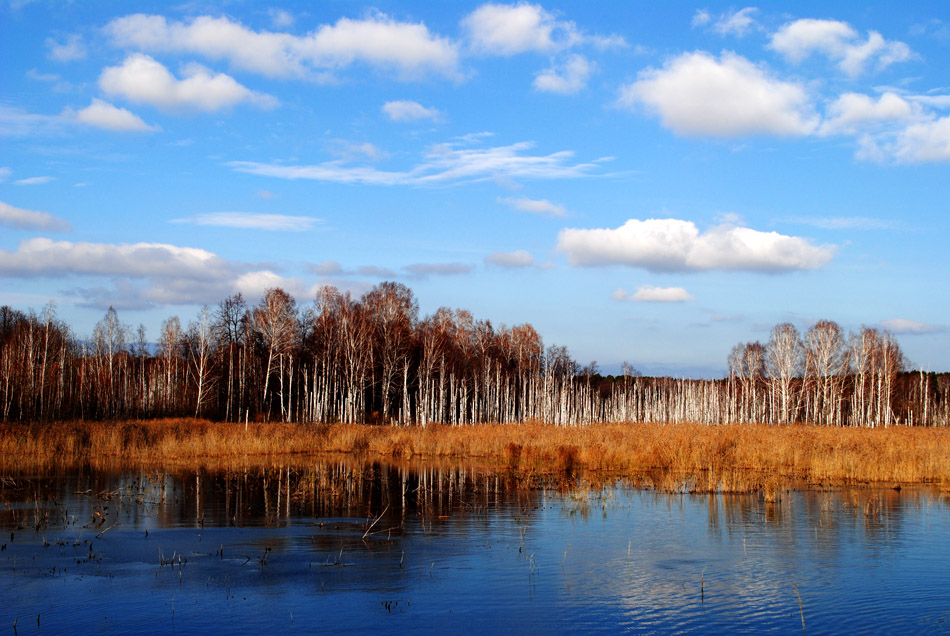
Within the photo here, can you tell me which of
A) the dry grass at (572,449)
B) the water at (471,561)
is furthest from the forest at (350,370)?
the water at (471,561)

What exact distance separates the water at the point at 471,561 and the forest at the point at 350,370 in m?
31.3

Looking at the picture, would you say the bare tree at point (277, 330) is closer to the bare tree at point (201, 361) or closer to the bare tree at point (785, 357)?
the bare tree at point (201, 361)

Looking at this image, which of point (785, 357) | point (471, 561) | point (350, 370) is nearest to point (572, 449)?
point (471, 561)

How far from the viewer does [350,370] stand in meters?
56.8

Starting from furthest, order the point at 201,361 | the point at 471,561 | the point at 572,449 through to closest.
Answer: the point at 201,361 → the point at 572,449 → the point at 471,561

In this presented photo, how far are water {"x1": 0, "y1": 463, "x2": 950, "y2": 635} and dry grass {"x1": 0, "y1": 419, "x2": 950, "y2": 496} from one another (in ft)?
12.3

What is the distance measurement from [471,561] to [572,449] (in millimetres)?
16770

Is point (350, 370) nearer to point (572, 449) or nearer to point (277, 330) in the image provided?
point (277, 330)

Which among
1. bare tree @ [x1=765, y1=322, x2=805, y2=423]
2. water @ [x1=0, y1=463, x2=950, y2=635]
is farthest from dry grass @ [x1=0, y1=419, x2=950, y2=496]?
bare tree @ [x1=765, y1=322, x2=805, y2=423]

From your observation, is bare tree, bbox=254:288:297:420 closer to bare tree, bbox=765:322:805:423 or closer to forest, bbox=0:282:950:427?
forest, bbox=0:282:950:427

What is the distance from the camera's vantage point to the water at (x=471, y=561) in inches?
399

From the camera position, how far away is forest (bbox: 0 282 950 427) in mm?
55812

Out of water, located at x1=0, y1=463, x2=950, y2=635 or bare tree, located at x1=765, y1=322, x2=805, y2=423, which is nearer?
water, located at x1=0, y1=463, x2=950, y2=635

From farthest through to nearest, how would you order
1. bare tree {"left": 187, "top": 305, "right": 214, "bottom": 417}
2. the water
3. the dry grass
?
1. bare tree {"left": 187, "top": 305, "right": 214, "bottom": 417}
2. the dry grass
3. the water
